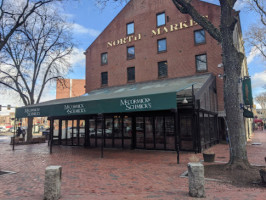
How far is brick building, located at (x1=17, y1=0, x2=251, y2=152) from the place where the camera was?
10909mm

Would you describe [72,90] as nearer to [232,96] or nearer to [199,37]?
[199,37]

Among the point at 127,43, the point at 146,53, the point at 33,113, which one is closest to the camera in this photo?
the point at 33,113

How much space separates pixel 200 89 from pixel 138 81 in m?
8.94

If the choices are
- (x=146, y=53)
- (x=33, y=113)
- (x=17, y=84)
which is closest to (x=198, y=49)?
(x=146, y=53)

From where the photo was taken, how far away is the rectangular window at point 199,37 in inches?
701

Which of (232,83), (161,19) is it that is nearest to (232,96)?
(232,83)

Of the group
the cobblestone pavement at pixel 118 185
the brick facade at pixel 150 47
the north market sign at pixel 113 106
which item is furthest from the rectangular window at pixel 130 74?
the cobblestone pavement at pixel 118 185

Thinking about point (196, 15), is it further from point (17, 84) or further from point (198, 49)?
point (17, 84)

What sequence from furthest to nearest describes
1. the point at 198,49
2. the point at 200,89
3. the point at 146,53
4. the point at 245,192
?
the point at 146,53 < the point at 198,49 < the point at 200,89 < the point at 245,192

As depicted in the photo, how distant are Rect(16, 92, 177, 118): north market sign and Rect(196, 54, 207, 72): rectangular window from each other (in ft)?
35.0

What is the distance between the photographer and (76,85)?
71.2m

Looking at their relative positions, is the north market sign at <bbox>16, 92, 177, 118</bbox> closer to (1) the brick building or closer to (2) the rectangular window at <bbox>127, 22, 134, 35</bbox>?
(1) the brick building

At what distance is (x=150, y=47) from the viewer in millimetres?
20078

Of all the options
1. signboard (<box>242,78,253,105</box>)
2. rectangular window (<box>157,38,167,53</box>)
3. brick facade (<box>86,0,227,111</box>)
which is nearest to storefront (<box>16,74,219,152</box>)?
signboard (<box>242,78,253,105</box>)
